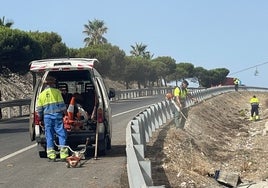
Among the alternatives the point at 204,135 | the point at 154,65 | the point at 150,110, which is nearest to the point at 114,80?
the point at 154,65

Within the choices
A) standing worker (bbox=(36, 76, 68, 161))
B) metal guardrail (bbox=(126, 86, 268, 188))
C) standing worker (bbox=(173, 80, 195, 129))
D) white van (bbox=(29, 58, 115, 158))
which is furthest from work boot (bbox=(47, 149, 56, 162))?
standing worker (bbox=(173, 80, 195, 129))

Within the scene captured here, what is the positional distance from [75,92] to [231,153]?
963 cm

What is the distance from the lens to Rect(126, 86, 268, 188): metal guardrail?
752 cm

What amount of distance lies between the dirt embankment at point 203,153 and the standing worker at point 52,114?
201 cm

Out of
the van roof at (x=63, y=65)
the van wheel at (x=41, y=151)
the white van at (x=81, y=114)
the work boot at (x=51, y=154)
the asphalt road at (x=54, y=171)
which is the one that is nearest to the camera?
the asphalt road at (x=54, y=171)

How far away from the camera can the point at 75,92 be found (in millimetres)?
13664

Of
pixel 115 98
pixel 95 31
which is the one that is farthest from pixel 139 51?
pixel 115 98

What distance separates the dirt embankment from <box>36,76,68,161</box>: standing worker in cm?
201

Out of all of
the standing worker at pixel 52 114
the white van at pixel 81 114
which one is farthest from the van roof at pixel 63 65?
the standing worker at pixel 52 114

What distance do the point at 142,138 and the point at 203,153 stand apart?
19.9ft

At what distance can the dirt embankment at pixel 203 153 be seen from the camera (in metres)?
12.4

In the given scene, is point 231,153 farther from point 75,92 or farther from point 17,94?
point 17,94

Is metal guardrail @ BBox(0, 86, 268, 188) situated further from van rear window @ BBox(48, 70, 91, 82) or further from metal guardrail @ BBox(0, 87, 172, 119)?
van rear window @ BBox(48, 70, 91, 82)

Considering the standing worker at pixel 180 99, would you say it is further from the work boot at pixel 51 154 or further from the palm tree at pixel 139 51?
the palm tree at pixel 139 51
